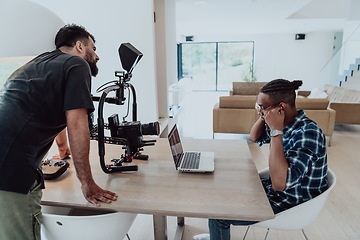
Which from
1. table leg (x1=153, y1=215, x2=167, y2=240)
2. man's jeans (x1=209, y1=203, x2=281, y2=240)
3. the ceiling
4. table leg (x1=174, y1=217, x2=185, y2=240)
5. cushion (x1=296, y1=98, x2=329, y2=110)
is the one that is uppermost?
the ceiling

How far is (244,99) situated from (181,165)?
2.94 meters

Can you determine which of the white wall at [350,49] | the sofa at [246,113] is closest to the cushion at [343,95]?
the white wall at [350,49]

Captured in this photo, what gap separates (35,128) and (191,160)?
841 mm

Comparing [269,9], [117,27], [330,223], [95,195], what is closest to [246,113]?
[330,223]

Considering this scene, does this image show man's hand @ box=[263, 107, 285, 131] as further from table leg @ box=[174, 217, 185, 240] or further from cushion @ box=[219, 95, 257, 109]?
cushion @ box=[219, 95, 257, 109]

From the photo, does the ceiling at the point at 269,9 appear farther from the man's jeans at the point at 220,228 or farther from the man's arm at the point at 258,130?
the man's jeans at the point at 220,228

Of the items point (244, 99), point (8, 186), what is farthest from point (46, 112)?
point (244, 99)

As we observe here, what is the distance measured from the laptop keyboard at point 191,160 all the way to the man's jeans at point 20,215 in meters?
0.74

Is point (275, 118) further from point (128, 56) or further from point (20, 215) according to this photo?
point (20, 215)

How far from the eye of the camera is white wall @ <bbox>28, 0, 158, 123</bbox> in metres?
3.04

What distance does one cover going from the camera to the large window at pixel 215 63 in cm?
1077

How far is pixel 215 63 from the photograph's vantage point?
1102 cm

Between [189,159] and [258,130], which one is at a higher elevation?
[258,130]

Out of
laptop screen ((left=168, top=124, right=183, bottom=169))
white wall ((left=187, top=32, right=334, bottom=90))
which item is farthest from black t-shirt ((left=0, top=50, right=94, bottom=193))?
white wall ((left=187, top=32, right=334, bottom=90))
